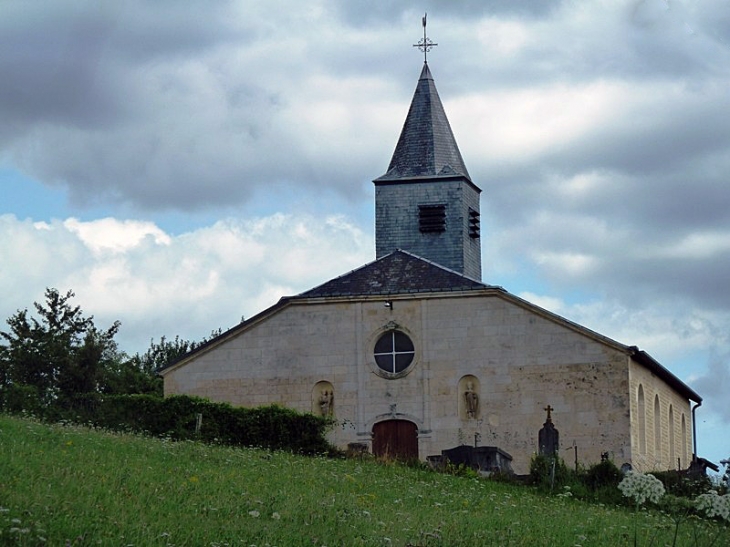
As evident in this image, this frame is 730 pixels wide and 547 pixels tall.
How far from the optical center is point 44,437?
21281mm

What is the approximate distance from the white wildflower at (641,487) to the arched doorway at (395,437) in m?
23.7

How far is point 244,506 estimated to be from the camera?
16234 mm

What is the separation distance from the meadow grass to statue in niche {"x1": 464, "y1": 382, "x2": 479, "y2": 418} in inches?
475

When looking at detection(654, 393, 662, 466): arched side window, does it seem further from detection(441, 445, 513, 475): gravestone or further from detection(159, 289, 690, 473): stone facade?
detection(441, 445, 513, 475): gravestone

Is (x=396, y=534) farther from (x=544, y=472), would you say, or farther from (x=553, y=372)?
(x=553, y=372)

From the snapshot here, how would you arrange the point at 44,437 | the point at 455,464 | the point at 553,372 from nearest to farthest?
the point at 44,437, the point at 455,464, the point at 553,372

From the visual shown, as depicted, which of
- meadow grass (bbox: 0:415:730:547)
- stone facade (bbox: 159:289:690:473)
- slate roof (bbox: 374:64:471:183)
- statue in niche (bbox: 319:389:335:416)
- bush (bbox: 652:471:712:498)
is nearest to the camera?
meadow grass (bbox: 0:415:730:547)

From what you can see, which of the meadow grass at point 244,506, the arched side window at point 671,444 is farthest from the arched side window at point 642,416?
the meadow grass at point 244,506

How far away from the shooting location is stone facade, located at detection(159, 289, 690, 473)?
35438 millimetres

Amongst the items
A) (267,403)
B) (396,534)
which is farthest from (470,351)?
(396,534)

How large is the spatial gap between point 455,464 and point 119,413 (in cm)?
834

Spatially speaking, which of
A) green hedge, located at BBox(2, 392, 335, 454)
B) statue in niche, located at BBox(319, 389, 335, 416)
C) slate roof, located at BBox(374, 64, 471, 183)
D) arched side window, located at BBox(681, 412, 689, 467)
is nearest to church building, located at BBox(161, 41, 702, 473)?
statue in niche, located at BBox(319, 389, 335, 416)

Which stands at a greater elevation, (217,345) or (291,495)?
(217,345)

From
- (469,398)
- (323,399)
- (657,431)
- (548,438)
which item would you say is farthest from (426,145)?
(548,438)
